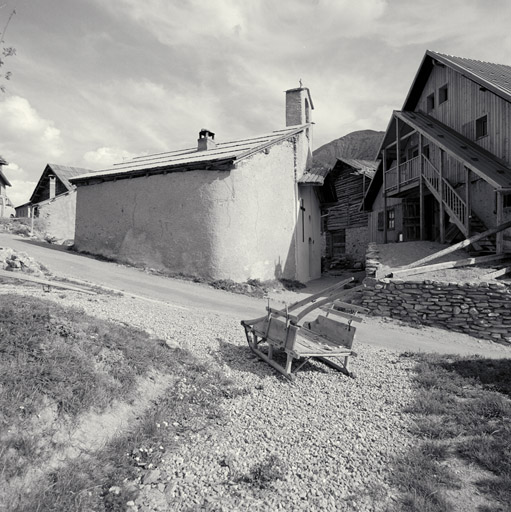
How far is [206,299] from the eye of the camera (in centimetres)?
1299

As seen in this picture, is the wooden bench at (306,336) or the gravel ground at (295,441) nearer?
the gravel ground at (295,441)

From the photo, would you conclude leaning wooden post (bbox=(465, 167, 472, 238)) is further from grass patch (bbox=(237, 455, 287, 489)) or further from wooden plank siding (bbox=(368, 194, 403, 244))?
grass patch (bbox=(237, 455, 287, 489))

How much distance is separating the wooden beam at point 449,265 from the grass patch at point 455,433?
5.33 meters

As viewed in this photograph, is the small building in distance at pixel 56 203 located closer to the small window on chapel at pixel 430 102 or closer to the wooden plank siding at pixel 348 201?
the wooden plank siding at pixel 348 201

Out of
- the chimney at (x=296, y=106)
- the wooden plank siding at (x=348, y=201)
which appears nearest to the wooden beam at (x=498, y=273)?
the chimney at (x=296, y=106)

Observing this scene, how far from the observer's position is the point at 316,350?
6328mm

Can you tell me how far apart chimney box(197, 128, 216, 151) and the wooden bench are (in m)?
14.1

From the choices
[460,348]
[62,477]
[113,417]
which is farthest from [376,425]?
[460,348]

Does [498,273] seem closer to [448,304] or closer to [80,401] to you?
[448,304]

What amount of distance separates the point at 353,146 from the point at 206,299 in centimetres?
7316

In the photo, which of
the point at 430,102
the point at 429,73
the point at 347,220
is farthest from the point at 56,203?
the point at 429,73

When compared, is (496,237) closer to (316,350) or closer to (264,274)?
(264,274)

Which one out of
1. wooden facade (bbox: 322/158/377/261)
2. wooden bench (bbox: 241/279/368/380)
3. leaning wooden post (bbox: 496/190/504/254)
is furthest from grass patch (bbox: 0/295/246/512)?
wooden facade (bbox: 322/158/377/261)

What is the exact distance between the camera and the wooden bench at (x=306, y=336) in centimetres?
619
